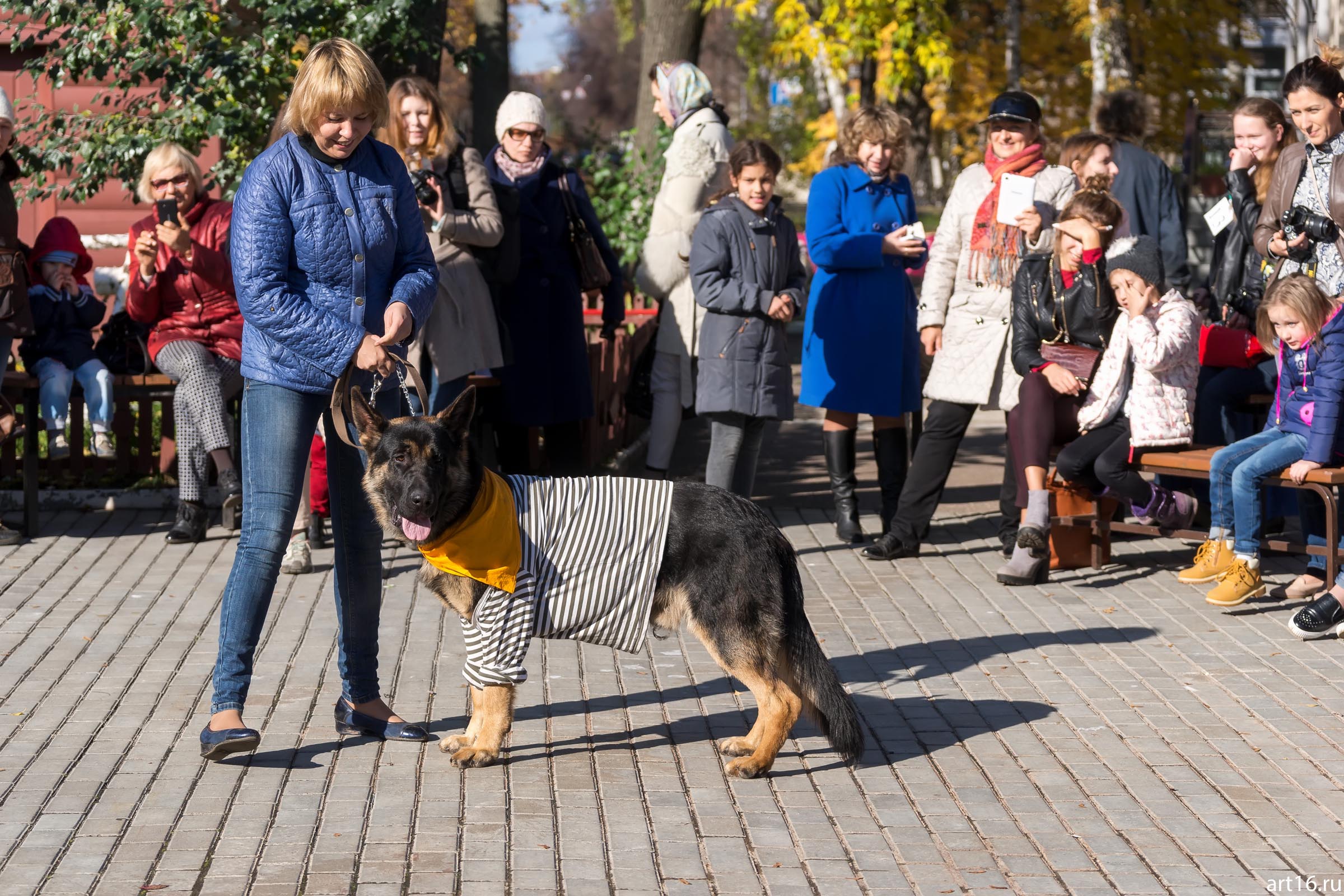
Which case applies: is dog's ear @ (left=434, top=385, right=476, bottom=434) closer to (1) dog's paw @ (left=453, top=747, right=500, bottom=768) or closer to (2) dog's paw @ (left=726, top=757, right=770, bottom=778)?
(1) dog's paw @ (left=453, top=747, right=500, bottom=768)

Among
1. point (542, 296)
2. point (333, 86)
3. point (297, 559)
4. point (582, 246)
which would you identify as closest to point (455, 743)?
point (333, 86)

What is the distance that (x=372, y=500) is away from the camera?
5141 mm

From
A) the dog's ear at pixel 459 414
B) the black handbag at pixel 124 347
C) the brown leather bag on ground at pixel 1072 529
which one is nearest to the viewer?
the dog's ear at pixel 459 414

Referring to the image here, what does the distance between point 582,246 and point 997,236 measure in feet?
7.44

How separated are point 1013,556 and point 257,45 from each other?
5.69 m

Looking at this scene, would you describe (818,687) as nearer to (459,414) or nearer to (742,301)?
(459,414)

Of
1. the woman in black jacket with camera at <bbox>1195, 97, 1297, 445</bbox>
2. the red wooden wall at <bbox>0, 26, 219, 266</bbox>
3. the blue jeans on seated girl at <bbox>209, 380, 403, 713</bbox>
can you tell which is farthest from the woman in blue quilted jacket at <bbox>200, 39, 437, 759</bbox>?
the red wooden wall at <bbox>0, 26, 219, 266</bbox>

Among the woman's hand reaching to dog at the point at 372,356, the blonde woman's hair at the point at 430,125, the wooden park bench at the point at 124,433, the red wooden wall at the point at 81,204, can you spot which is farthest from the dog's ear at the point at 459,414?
the red wooden wall at the point at 81,204

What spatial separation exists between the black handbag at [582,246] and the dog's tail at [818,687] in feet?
13.0

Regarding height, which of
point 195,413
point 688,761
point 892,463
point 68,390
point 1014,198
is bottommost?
point 688,761

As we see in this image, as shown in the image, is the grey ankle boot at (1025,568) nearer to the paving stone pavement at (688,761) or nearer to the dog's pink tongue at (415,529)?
the paving stone pavement at (688,761)

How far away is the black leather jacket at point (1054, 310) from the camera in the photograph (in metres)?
7.87

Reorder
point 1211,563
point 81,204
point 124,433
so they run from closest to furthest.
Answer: point 1211,563 → point 124,433 → point 81,204

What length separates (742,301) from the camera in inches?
313
